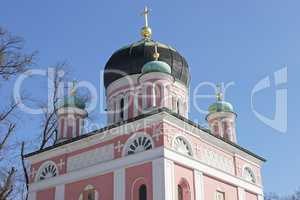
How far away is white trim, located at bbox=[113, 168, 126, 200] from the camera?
50.7ft

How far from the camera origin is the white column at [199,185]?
51.1 feet

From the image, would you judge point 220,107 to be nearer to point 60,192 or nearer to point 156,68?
point 156,68

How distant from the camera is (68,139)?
18.2 m

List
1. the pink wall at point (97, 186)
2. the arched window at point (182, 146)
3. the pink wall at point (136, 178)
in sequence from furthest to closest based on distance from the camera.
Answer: the pink wall at point (97, 186)
the arched window at point (182, 146)
the pink wall at point (136, 178)

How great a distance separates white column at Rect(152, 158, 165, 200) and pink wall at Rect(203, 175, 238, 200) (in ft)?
7.11

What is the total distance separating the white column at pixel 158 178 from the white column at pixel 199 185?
5.28ft

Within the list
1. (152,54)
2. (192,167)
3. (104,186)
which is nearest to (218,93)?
(152,54)

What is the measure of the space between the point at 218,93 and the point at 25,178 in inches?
347

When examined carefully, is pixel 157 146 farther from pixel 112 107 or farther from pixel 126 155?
pixel 112 107

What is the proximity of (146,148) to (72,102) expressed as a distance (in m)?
5.06

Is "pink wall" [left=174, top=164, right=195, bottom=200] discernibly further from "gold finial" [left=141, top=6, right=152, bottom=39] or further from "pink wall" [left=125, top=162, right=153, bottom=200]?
"gold finial" [left=141, top=6, right=152, bottom=39]

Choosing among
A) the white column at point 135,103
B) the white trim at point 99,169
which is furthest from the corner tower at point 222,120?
the white trim at point 99,169

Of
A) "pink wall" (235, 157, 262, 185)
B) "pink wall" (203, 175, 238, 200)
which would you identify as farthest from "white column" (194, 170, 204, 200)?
"pink wall" (235, 157, 262, 185)

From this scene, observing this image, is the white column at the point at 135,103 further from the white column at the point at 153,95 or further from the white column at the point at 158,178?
the white column at the point at 158,178
